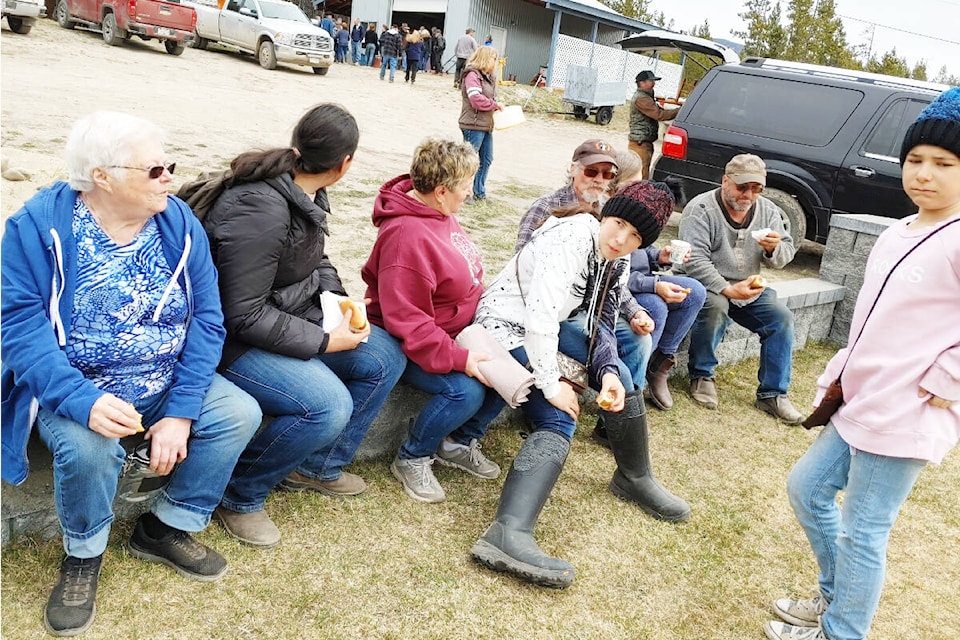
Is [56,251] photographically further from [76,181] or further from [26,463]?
[26,463]

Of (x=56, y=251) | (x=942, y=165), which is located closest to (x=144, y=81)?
(x=56, y=251)

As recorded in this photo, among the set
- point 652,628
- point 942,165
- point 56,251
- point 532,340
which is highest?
point 942,165

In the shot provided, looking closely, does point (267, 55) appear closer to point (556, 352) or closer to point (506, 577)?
point (556, 352)

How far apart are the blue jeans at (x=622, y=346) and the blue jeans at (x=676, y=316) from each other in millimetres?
326

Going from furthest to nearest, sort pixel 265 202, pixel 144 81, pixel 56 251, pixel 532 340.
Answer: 1. pixel 144 81
2. pixel 532 340
3. pixel 265 202
4. pixel 56 251

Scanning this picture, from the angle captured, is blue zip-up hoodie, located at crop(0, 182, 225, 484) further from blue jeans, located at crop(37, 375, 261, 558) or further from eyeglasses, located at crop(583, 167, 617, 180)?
eyeglasses, located at crop(583, 167, 617, 180)

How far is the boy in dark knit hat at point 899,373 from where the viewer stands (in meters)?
2.25

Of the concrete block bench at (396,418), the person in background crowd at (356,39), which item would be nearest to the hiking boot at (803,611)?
the concrete block bench at (396,418)

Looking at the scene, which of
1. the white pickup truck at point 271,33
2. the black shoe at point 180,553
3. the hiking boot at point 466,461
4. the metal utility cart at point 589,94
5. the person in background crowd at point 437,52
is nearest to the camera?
the black shoe at point 180,553

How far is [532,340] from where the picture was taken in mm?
3057

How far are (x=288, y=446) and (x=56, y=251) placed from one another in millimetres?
951

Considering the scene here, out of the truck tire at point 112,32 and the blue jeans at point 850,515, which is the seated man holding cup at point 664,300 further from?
the truck tire at point 112,32

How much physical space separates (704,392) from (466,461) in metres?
1.87

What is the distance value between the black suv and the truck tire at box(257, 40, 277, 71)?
14247 mm
